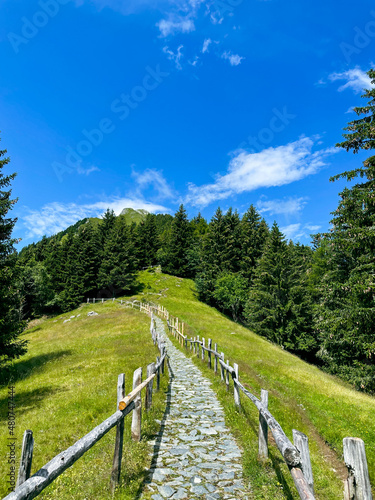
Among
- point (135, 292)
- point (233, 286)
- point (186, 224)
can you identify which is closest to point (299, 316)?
point (233, 286)

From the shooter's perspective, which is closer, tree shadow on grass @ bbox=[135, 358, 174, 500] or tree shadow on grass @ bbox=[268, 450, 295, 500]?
tree shadow on grass @ bbox=[268, 450, 295, 500]

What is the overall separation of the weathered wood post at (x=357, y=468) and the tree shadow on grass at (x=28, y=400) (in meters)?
11.3

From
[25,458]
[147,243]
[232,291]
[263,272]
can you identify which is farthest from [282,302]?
[147,243]

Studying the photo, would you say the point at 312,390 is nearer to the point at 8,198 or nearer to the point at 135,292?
the point at 8,198

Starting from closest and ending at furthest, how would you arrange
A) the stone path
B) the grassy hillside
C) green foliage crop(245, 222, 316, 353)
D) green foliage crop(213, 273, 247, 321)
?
1. the stone path
2. the grassy hillside
3. green foliage crop(245, 222, 316, 353)
4. green foliage crop(213, 273, 247, 321)

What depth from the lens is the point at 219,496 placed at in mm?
4996

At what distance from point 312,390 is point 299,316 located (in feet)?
93.9

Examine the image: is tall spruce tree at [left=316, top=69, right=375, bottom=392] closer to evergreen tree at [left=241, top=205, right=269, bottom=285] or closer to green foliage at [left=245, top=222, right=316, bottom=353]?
green foliage at [left=245, top=222, right=316, bottom=353]

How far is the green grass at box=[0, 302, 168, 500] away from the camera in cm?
552

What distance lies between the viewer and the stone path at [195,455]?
5.20 metres

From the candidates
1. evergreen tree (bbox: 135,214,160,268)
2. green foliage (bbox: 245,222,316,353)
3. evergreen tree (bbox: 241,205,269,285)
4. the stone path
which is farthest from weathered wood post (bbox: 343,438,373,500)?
evergreen tree (bbox: 135,214,160,268)

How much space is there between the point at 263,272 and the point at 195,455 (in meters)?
38.0

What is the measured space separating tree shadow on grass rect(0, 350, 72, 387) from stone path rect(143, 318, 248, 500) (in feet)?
38.4

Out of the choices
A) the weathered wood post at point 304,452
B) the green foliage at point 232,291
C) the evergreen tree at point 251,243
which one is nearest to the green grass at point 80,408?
the weathered wood post at point 304,452
